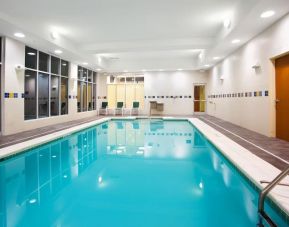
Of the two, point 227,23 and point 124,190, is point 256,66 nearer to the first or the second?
point 227,23

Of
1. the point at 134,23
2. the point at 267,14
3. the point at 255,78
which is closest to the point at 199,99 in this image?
the point at 255,78

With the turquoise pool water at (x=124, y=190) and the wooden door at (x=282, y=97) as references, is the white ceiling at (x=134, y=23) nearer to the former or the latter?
the wooden door at (x=282, y=97)

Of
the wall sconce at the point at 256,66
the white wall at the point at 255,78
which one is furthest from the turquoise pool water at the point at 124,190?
the wall sconce at the point at 256,66

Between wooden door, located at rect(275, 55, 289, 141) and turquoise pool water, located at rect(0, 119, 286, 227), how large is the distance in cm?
173

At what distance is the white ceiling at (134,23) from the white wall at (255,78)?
1.02 ft

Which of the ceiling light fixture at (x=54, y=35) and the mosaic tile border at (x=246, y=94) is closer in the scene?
the mosaic tile border at (x=246, y=94)

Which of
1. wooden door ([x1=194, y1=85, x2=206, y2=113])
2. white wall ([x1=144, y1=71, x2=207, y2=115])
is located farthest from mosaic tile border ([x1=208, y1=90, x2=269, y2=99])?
wooden door ([x1=194, y1=85, x2=206, y2=113])

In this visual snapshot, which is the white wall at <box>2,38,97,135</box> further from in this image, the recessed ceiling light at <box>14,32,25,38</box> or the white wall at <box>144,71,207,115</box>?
the white wall at <box>144,71,207,115</box>

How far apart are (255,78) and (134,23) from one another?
3738 mm

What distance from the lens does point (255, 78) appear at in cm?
619

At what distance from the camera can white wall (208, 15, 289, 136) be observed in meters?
5.06

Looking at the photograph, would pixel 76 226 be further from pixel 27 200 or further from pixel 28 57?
pixel 28 57

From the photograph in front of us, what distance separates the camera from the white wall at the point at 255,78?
16.6ft

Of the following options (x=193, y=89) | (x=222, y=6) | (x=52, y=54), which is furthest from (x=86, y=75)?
(x=222, y=6)
